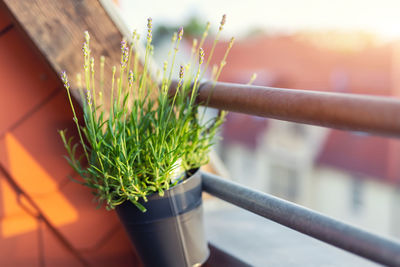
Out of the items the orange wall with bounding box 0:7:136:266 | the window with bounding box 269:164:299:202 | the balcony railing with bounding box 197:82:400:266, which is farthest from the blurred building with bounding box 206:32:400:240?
the balcony railing with bounding box 197:82:400:266

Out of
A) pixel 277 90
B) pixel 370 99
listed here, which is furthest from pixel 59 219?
pixel 370 99

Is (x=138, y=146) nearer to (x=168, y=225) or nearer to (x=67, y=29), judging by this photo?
(x=168, y=225)

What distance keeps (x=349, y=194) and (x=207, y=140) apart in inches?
548

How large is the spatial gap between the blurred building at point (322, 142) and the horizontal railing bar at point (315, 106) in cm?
1091

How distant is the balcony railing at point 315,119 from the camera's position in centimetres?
72

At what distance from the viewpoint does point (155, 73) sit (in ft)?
4.18

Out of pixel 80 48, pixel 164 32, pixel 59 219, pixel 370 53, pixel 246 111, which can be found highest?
pixel 80 48

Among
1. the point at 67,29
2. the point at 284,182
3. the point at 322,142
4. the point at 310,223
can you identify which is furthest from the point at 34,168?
the point at 284,182

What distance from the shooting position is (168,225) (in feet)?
3.50

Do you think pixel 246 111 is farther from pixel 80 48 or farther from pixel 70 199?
pixel 70 199

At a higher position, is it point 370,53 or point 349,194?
point 370,53

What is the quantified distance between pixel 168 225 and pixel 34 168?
51 centimetres

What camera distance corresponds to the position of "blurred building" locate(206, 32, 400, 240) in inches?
510

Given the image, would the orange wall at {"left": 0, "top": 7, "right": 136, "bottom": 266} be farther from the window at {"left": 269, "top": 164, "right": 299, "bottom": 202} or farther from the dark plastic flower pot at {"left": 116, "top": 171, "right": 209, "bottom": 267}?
the window at {"left": 269, "top": 164, "right": 299, "bottom": 202}
